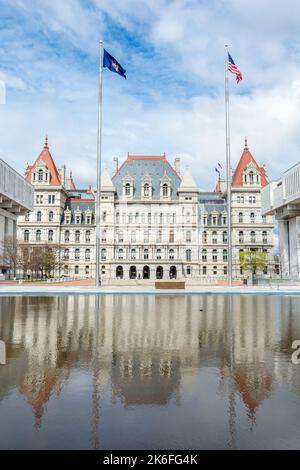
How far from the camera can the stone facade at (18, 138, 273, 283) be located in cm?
8869

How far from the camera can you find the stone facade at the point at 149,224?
8869cm

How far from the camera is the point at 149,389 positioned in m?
6.79

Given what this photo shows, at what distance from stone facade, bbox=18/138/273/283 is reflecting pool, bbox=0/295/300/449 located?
7570 centimetres

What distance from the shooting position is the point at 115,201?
89.8 m

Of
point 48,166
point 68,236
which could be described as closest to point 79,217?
point 68,236

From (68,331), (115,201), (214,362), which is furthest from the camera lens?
(115,201)

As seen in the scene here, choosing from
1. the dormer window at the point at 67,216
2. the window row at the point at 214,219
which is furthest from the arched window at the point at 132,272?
the window row at the point at 214,219

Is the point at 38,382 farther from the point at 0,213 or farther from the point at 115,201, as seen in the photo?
the point at 115,201

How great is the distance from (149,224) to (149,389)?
3258 inches
